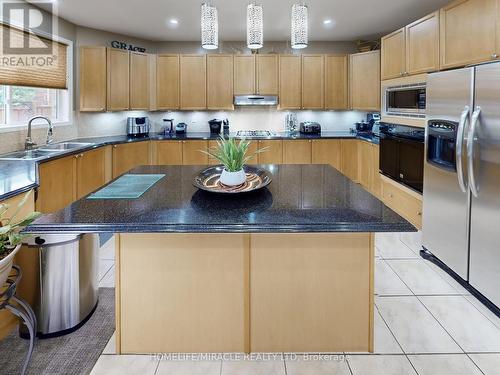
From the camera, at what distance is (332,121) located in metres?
6.94

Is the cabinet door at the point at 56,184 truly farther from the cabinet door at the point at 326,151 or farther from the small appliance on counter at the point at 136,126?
the cabinet door at the point at 326,151

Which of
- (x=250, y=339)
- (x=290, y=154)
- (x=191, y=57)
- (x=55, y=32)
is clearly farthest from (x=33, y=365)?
(x=191, y=57)

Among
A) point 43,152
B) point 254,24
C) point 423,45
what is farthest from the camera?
point 43,152

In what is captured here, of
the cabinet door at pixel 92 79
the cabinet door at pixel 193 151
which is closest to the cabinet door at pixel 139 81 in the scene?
the cabinet door at pixel 92 79

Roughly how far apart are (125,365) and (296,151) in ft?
15.4

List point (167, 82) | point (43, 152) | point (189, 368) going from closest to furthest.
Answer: point (189, 368)
point (43, 152)
point (167, 82)

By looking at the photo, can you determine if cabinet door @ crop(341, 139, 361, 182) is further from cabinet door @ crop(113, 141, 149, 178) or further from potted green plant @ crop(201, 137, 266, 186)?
potted green plant @ crop(201, 137, 266, 186)

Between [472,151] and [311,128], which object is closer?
[472,151]

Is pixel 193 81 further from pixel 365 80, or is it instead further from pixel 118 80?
pixel 365 80

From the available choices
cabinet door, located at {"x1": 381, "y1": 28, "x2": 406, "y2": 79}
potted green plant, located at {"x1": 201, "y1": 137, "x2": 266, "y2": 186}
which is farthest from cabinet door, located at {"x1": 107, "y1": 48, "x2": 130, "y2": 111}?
potted green plant, located at {"x1": 201, "y1": 137, "x2": 266, "y2": 186}

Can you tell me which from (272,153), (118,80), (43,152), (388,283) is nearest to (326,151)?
(272,153)

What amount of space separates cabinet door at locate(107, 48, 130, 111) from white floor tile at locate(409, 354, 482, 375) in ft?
16.8

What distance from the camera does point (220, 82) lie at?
646cm

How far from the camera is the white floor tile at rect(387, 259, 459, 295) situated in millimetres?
2924
